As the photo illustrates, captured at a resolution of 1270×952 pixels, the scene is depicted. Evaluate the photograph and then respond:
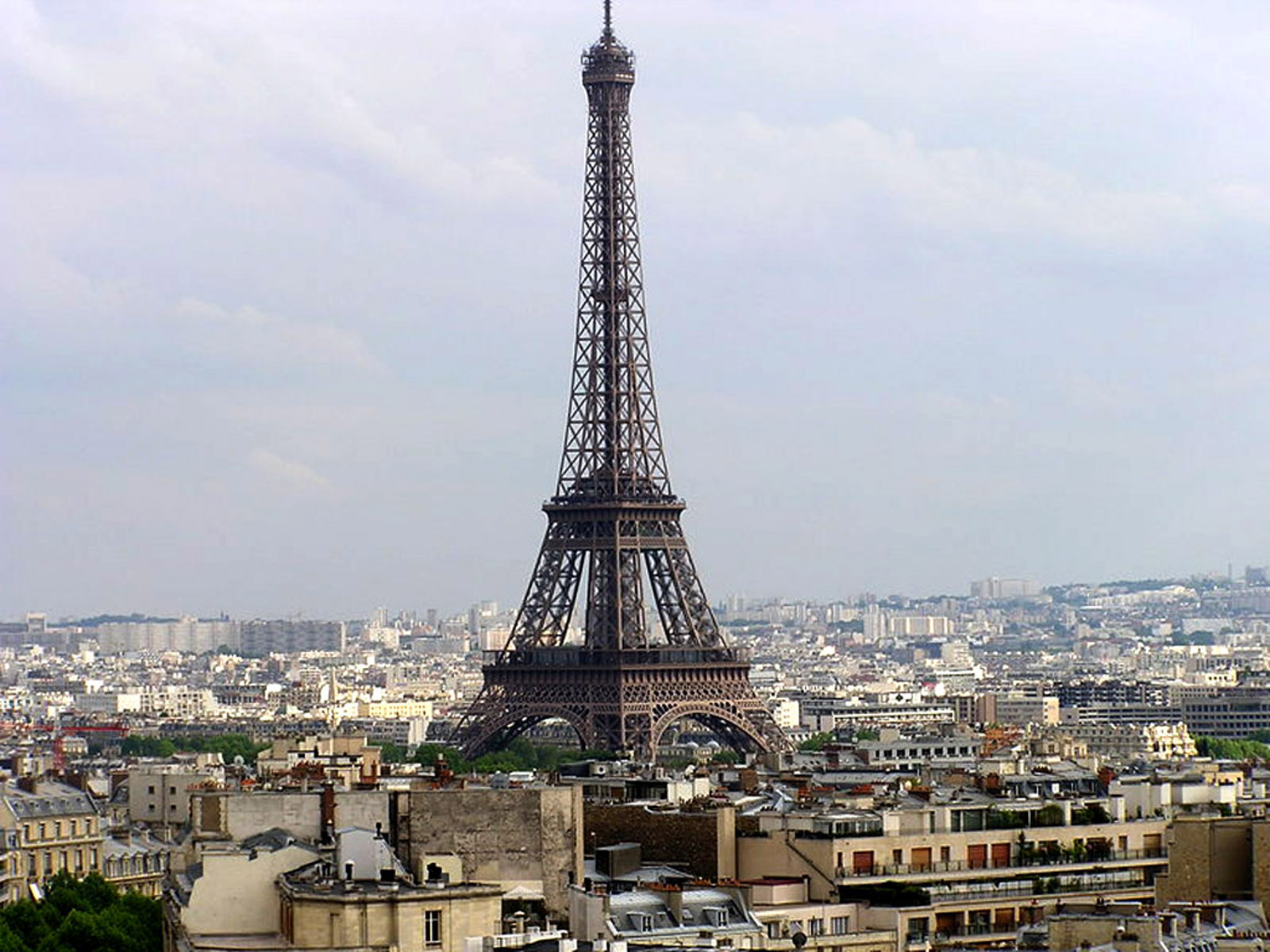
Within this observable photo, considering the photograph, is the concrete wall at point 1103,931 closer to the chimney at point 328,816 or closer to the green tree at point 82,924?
the chimney at point 328,816

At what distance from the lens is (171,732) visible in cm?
18888

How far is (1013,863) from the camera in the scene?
161 feet

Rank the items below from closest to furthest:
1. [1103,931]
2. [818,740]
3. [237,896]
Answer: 1. [1103,931]
2. [237,896]
3. [818,740]

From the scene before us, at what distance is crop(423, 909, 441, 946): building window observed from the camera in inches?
1431

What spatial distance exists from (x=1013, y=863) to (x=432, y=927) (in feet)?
47.9

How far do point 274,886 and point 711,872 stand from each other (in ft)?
27.7

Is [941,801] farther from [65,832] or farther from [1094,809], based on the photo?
[65,832]

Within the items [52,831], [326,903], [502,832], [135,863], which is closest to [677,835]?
[502,832]

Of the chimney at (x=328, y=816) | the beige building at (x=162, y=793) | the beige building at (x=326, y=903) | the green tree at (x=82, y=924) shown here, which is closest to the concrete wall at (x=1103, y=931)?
the beige building at (x=326, y=903)

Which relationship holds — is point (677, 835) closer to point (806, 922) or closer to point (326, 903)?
point (806, 922)

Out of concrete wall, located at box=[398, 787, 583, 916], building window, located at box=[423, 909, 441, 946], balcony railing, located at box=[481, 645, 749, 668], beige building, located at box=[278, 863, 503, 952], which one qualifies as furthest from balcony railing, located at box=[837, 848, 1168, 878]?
balcony railing, located at box=[481, 645, 749, 668]


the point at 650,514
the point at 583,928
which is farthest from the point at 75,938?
the point at 650,514

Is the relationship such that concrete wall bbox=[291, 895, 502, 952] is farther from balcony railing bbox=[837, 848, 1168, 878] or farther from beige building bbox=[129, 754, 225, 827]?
beige building bbox=[129, 754, 225, 827]

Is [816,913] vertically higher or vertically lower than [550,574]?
lower
